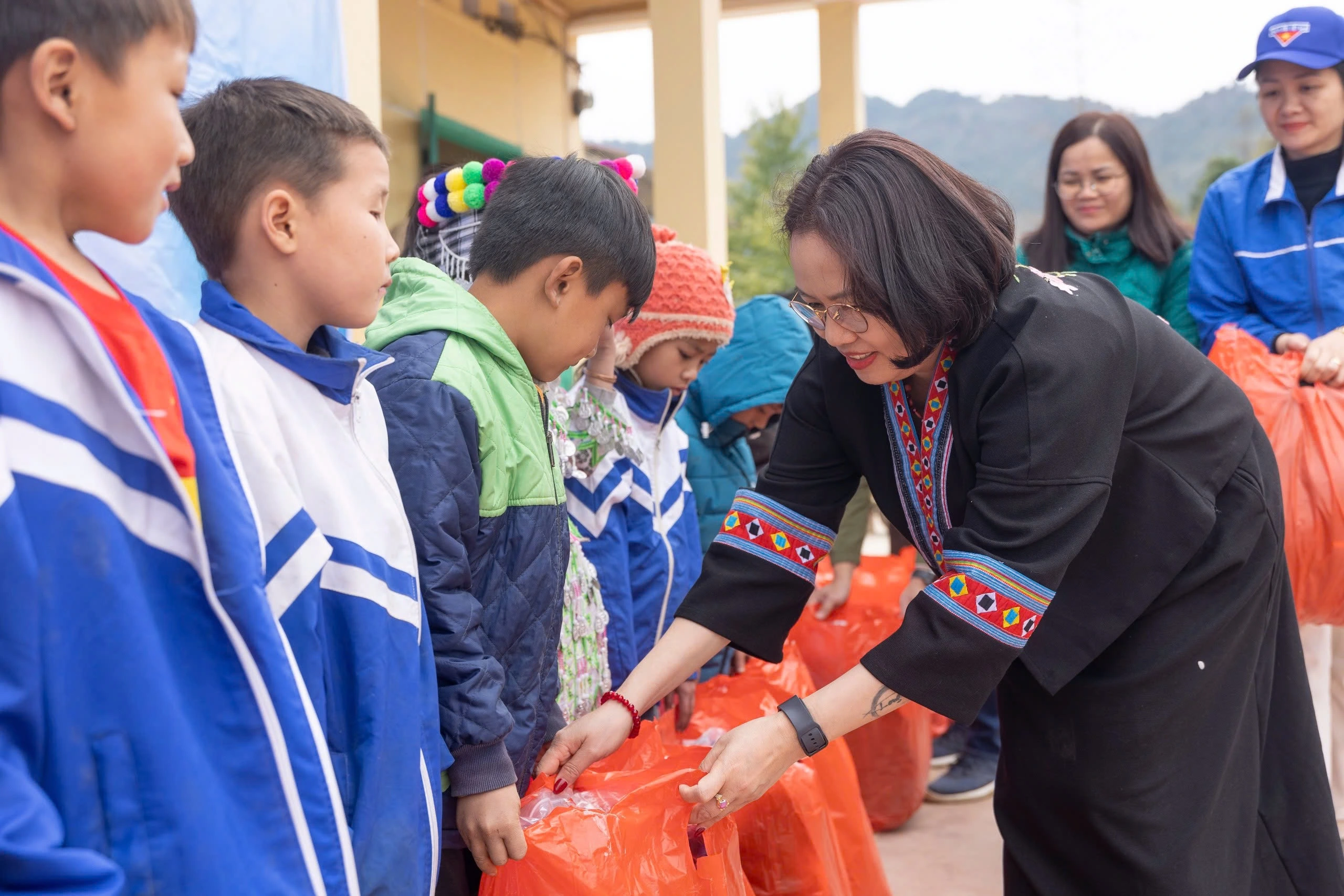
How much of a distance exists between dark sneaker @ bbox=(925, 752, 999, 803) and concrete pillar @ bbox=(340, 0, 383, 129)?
2580 millimetres

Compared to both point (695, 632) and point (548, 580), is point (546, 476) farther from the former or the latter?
point (695, 632)

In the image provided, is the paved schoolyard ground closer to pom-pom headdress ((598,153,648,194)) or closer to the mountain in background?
pom-pom headdress ((598,153,648,194))

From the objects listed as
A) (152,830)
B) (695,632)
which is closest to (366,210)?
(152,830)

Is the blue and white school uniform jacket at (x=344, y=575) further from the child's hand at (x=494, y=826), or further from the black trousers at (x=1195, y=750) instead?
the black trousers at (x=1195, y=750)

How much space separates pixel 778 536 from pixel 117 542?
1.24 metres

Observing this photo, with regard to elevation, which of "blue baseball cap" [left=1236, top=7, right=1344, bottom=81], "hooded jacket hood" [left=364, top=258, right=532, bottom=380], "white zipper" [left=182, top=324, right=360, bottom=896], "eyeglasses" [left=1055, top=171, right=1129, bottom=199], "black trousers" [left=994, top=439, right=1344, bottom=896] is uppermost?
"blue baseball cap" [left=1236, top=7, right=1344, bottom=81]

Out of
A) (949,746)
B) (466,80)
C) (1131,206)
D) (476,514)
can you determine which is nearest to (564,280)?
(476,514)

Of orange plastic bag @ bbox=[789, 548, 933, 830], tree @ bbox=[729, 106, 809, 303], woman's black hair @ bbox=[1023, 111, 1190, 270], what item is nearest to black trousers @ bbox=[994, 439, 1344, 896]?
orange plastic bag @ bbox=[789, 548, 933, 830]

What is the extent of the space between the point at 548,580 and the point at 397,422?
34cm

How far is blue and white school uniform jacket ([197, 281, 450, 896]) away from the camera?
3.65ft

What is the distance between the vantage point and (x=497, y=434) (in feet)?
5.10

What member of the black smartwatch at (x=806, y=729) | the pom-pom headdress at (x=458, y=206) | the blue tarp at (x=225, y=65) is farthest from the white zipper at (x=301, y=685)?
the blue tarp at (x=225, y=65)

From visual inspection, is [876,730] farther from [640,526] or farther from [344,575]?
[344,575]

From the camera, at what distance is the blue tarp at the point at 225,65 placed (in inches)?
77.3
